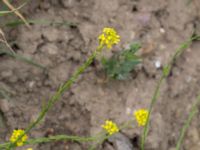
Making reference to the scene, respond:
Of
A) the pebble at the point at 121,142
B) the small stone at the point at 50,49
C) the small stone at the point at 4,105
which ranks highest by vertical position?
the small stone at the point at 50,49

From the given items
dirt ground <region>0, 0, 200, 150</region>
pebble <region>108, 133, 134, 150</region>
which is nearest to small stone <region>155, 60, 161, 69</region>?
dirt ground <region>0, 0, 200, 150</region>

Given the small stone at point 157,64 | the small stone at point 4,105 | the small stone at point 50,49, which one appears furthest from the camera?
the small stone at point 157,64

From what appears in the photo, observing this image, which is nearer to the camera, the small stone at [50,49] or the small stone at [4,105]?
the small stone at [4,105]

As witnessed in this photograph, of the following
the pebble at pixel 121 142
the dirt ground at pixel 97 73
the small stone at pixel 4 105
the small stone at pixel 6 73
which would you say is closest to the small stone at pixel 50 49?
the dirt ground at pixel 97 73

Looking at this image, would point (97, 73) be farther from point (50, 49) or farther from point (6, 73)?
point (6, 73)

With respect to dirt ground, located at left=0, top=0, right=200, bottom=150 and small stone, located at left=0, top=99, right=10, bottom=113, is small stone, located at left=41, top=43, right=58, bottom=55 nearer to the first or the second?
dirt ground, located at left=0, top=0, right=200, bottom=150

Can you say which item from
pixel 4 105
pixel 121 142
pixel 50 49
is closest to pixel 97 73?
pixel 50 49

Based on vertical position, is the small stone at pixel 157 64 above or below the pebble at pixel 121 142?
above

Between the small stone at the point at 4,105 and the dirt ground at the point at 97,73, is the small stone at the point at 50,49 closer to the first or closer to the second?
the dirt ground at the point at 97,73
